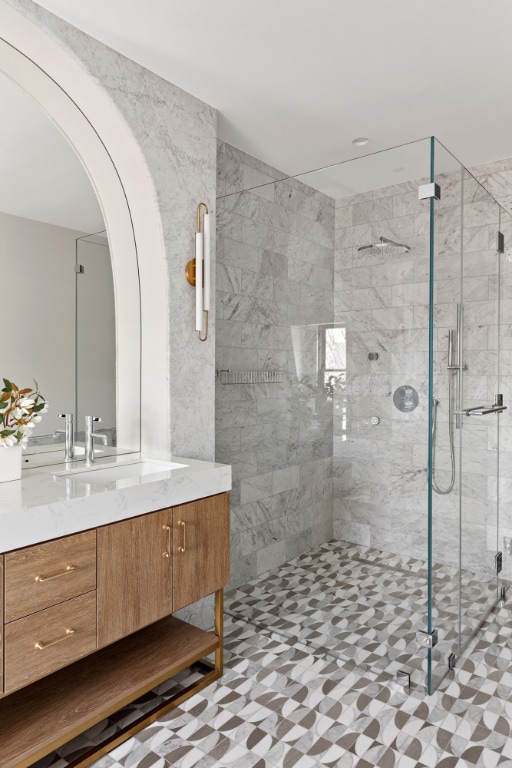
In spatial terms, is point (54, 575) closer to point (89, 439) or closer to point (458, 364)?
point (89, 439)

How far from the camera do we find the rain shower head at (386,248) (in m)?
2.17

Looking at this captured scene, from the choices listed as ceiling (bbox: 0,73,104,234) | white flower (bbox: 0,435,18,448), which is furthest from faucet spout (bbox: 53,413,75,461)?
ceiling (bbox: 0,73,104,234)

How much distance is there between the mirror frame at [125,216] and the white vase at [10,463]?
64 centimetres

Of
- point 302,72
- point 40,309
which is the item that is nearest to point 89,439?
point 40,309

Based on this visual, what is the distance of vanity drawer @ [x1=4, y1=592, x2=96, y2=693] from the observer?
1.46 m

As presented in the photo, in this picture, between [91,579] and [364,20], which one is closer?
[91,579]

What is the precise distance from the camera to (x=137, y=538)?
181 cm

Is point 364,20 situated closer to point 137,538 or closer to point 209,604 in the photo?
point 137,538

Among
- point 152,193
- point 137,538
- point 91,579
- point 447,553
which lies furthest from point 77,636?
point 152,193

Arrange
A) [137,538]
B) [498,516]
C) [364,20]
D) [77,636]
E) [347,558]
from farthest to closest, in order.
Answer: [498,516], [347,558], [364,20], [137,538], [77,636]

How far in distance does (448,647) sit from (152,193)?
92.4 inches

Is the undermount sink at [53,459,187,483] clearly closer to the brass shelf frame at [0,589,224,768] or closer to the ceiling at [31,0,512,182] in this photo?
the brass shelf frame at [0,589,224,768]

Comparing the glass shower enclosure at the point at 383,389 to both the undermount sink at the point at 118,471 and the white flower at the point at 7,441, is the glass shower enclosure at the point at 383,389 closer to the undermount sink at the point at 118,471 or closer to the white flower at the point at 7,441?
the undermount sink at the point at 118,471

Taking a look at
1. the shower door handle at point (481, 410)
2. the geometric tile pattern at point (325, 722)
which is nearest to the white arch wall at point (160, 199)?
the geometric tile pattern at point (325, 722)
